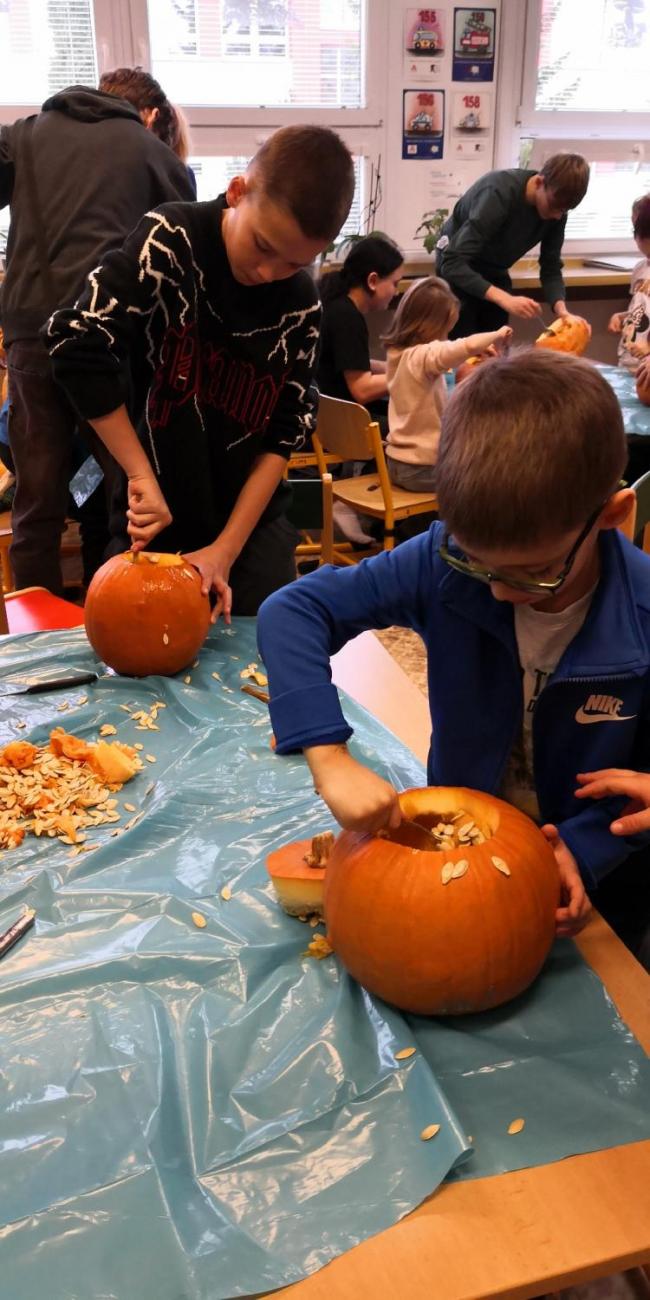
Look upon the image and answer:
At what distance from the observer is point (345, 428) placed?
3.34 m

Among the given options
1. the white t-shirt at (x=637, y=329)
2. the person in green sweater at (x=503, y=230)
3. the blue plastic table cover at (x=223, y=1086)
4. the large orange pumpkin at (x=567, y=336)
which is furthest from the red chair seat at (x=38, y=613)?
the white t-shirt at (x=637, y=329)

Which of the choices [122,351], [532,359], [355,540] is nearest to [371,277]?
[355,540]

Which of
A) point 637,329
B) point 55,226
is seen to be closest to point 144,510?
point 55,226

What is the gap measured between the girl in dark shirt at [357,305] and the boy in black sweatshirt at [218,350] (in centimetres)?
200

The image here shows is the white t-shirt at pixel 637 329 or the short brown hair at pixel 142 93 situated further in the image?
the white t-shirt at pixel 637 329

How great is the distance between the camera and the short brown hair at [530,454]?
831mm

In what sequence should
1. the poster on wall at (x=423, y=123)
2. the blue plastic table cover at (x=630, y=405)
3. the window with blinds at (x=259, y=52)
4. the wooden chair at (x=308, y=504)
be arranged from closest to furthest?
the wooden chair at (x=308, y=504), the blue plastic table cover at (x=630, y=405), the window with blinds at (x=259, y=52), the poster on wall at (x=423, y=123)

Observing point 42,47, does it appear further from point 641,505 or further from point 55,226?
point 641,505

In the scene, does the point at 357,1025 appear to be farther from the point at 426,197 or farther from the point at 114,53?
the point at 426,197

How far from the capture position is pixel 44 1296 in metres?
0.66

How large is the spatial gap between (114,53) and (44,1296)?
518 centimetres

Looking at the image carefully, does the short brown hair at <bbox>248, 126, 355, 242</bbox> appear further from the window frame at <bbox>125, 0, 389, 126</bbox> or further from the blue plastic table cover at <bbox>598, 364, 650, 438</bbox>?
the window frame at <bbox>125, 0, 389, 126</bbox>

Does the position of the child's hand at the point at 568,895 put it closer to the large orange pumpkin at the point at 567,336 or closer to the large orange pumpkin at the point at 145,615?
the large orange pumpkin at the point at 145,615

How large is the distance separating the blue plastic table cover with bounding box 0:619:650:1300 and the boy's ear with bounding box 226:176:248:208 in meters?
1.08
